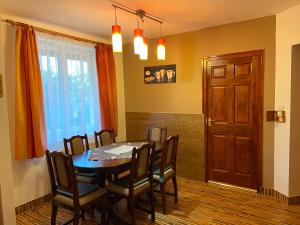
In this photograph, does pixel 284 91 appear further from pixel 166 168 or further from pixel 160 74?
pixel 160 74

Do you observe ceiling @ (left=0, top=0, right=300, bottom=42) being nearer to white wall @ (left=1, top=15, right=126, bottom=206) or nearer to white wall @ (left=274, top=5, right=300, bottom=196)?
white wall @ (left=274, top=5, right=300, bottom=196)

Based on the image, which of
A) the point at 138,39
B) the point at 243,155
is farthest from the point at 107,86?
the point at 243,155

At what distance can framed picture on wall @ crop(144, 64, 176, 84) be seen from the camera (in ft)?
13.3

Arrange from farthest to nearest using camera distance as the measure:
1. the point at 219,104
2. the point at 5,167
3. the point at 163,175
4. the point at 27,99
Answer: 1. the point at 219,104
2. the point at 27,99
3. the point at 163,175
4. the point at 5,167

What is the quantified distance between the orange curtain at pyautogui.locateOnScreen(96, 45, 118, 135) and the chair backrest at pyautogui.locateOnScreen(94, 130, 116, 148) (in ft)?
1.20

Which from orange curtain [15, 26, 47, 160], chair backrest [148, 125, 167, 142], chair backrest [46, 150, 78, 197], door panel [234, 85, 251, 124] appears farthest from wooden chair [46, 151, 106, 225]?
door panel [234, 85, 251, 124]

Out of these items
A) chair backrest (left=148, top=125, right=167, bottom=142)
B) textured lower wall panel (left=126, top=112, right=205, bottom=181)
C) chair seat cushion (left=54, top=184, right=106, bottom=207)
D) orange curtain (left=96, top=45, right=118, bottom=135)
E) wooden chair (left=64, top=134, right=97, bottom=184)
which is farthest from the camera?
orange curtain (left=96, top=45, right=118, bottom=135)

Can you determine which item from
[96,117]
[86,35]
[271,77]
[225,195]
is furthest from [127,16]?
[225,195]

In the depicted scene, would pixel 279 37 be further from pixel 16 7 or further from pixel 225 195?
pixel 16 7

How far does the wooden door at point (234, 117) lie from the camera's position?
130 inches

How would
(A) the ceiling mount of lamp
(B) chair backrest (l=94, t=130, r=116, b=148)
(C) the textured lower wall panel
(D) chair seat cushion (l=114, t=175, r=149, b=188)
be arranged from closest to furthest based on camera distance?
1. (A) the ceiling mount of lamp
2. (D) chair seat cushion (l=114, t=175, r=149, b=188)
3. (B) chair backrest (l=94, t=130, r=116, b=148)
4. (C) the textured lower wall panel

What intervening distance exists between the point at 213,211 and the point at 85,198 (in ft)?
5.27

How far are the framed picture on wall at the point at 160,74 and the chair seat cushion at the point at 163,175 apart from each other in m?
1.67

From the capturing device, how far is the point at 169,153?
2924 millimetres
